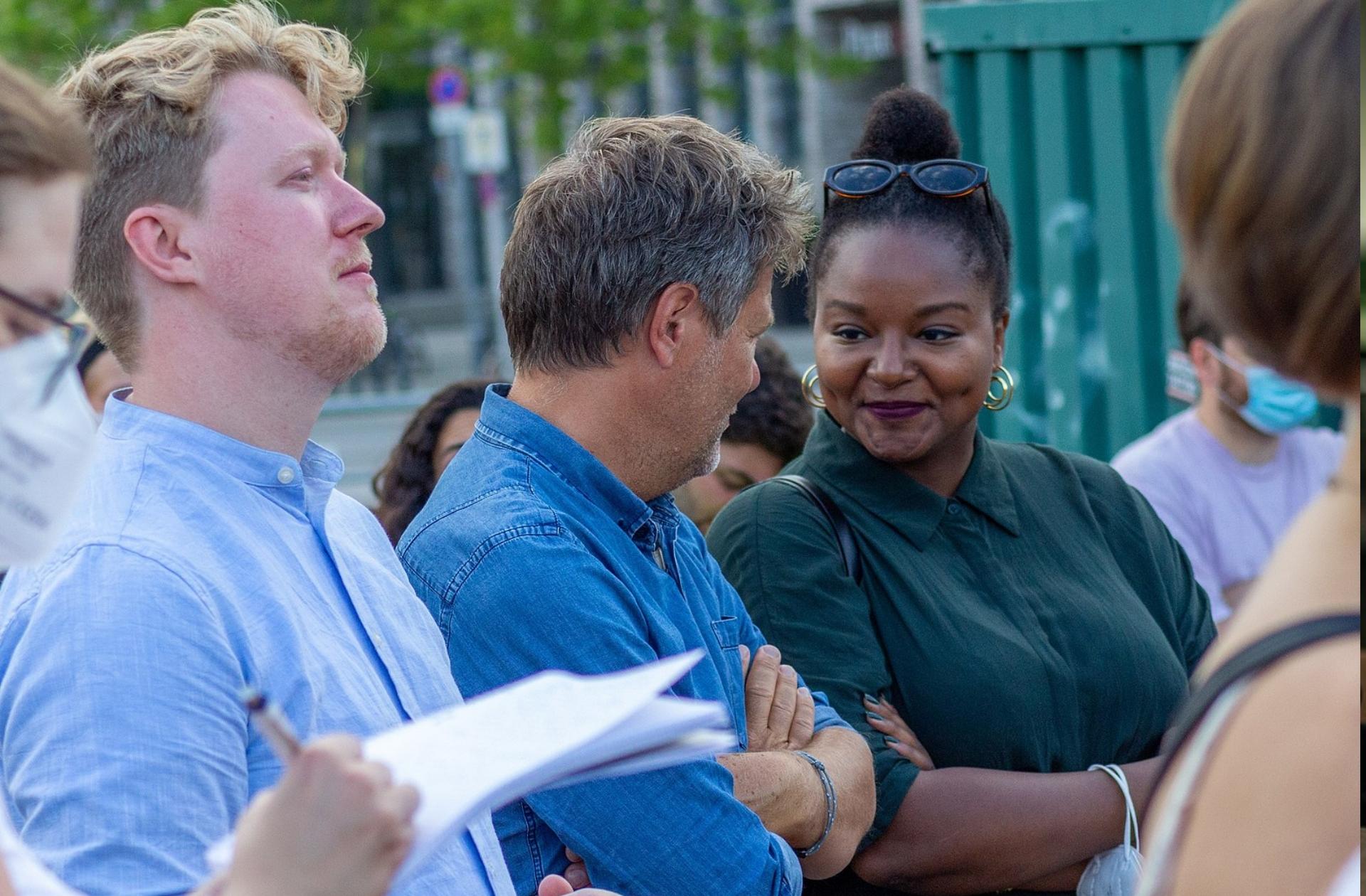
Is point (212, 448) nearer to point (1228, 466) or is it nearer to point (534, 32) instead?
point (1228, 466)

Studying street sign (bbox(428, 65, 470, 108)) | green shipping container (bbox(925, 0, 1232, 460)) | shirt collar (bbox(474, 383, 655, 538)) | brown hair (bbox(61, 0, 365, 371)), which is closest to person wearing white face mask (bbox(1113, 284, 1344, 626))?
green shipping container (bbox(925, 0, 1232, 460))

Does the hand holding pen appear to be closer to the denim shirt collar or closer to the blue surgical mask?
the denim shirt collar

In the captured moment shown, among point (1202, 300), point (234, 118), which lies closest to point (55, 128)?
point (234, 118)

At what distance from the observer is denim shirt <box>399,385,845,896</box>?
7.14 ft

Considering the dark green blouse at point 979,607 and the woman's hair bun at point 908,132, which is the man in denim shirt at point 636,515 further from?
the woman's hair bun at point 908,132

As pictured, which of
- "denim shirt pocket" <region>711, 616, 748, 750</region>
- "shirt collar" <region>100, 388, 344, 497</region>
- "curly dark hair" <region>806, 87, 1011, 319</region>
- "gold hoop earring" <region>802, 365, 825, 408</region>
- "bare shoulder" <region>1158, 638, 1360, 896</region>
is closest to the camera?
"bare shoulder" <region>1158, 638, 1360, 896</region>

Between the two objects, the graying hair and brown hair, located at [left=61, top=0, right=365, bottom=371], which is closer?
brown hair, located at [left=61, top=0, right=365, bottom=371]

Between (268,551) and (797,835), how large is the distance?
98cm

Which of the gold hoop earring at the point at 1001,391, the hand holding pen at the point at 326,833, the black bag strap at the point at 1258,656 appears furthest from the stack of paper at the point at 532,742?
the gold hoop earring at the point at 1001,391

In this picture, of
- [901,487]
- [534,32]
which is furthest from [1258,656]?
[534,32]

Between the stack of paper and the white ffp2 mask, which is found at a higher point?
the white ffp2 mask

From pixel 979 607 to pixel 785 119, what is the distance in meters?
23.5

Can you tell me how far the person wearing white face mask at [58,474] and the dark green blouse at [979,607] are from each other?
4.87 feet

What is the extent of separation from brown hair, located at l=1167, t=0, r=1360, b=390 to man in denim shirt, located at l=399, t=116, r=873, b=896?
1.25m
